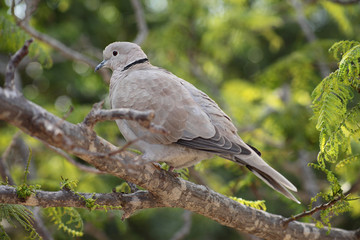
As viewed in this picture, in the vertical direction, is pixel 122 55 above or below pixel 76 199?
above

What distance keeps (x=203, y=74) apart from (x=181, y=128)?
4.26 metres

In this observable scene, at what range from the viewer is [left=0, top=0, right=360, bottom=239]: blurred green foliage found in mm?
4797

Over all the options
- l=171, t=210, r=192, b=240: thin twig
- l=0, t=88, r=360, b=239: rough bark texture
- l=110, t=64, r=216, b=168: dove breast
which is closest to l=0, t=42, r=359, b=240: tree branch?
l=0, t=88, r=360, b=239: rough bark texture

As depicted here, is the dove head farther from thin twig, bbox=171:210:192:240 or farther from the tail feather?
thin twig, bbox=171:210:192:240

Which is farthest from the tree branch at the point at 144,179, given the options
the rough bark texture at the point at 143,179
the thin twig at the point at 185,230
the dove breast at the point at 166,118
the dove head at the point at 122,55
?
the thin twig at the point at 185,230

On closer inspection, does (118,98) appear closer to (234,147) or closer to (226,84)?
(234,147)

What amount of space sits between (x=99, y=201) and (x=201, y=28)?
13.8 feet

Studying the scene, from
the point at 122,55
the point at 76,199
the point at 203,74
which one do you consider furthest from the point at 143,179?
A: the point at 203,74

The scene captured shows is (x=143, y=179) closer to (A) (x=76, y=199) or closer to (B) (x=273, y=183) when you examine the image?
(A) (x=76, y=199)

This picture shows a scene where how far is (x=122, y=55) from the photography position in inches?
141

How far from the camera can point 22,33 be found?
137 inches

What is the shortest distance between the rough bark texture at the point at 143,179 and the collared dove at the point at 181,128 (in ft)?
0.63

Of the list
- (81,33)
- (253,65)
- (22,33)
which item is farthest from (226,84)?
(22,33)

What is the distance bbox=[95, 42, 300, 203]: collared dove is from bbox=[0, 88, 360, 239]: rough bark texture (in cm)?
19
